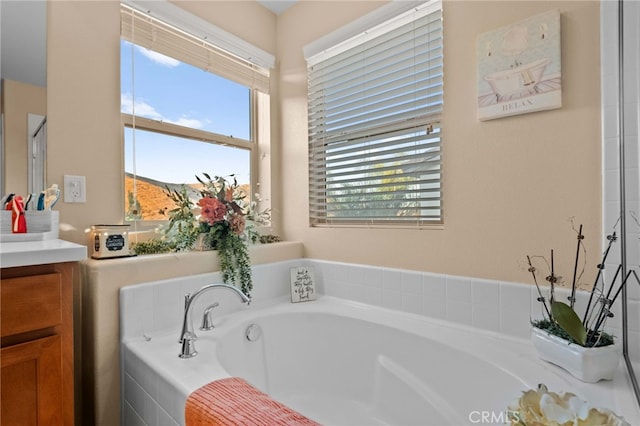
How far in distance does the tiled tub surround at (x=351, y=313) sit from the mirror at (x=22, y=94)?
64 cm

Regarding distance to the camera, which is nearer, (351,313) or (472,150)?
(472,150)

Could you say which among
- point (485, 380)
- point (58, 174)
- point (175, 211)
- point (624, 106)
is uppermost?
point (624, 106)

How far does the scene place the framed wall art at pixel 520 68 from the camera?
1.31 m

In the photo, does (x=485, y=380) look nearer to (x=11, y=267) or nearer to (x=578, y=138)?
(x=578, y=138)

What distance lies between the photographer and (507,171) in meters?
1.44

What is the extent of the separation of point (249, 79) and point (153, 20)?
0.66m

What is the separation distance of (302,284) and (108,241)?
1092 mm

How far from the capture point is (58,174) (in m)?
1.43

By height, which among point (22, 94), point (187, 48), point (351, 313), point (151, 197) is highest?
point (187, 48)

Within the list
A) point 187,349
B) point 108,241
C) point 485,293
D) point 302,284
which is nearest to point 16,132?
point 108,241

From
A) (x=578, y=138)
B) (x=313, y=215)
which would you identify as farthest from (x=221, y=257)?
(x=578, y=138)

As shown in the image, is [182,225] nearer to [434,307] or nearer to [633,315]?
[434,307]

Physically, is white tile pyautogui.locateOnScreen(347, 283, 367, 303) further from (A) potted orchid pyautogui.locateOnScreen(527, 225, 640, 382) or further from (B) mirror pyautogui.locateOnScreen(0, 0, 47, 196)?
(B) mirror pyautogui.locateOnScreen(0, 0, 47, 196)

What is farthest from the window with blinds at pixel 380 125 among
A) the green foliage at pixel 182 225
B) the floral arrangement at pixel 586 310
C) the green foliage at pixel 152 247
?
the green foliage at pixel 152 247
